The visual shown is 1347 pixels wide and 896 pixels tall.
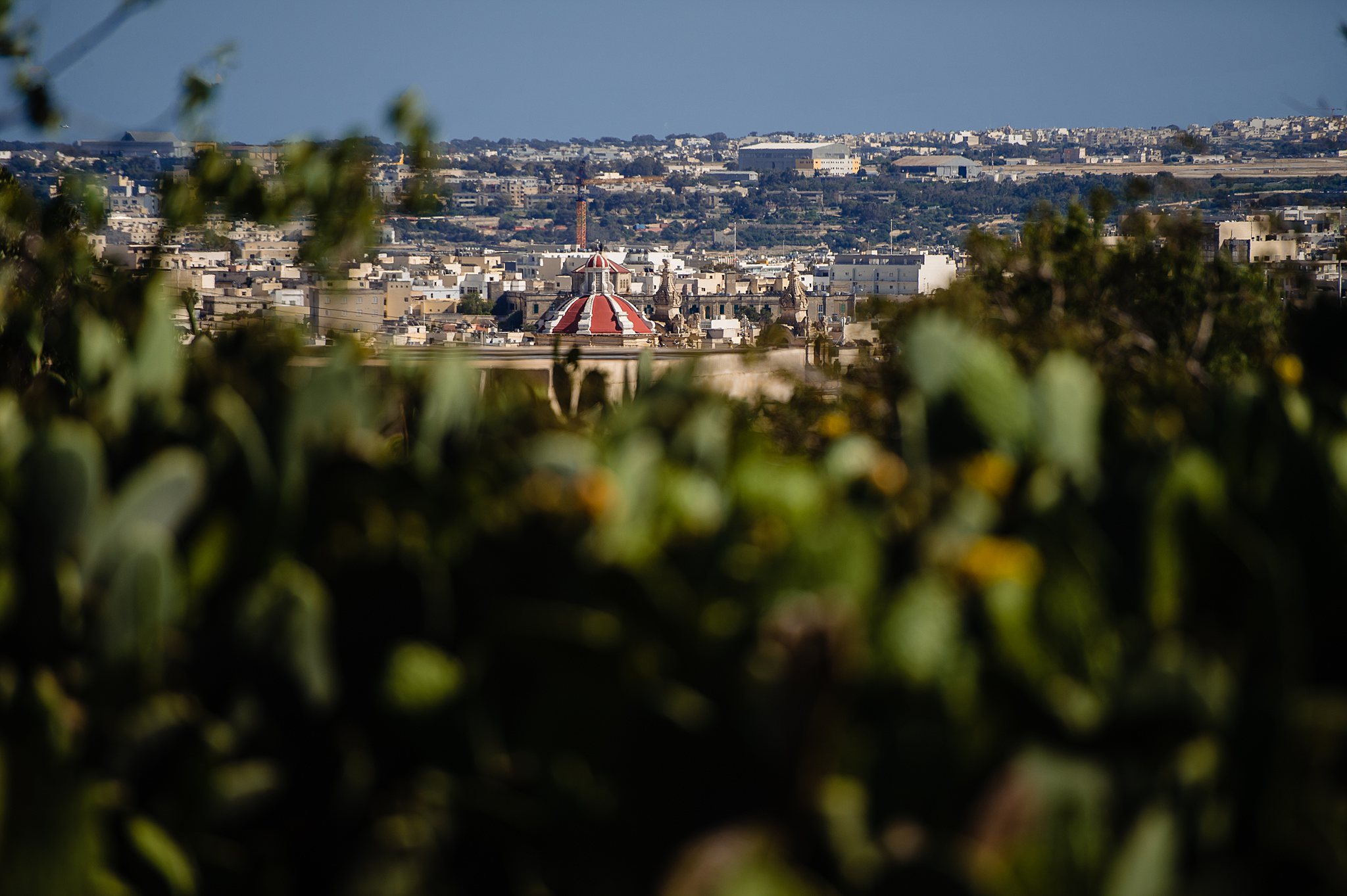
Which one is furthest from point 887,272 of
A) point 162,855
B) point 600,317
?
point 162,855

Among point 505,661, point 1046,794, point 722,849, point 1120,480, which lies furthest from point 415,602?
point 1120,480

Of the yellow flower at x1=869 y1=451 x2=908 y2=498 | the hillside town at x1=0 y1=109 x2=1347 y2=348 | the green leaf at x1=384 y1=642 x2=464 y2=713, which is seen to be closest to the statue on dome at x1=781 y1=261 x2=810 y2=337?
the hillside town at x1=0 y1=109 x2=1347 y2=348

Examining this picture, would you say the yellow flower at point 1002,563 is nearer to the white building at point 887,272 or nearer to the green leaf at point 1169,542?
the green leaf at point 1169,542

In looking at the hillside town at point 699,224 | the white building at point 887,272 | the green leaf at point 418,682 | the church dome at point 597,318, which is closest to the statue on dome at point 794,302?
the hillside town at point 699,224

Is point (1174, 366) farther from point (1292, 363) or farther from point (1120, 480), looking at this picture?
point (1120, 480)

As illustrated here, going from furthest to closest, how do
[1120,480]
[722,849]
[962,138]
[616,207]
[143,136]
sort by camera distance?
[962,138], [616,207], [143,136], [1120,480], [722,849]

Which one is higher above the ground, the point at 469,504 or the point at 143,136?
the point at 143,136
